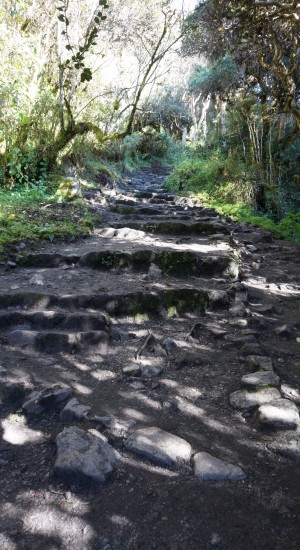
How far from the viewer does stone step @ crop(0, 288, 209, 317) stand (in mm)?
3580

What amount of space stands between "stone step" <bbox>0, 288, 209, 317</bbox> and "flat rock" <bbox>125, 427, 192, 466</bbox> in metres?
1.70

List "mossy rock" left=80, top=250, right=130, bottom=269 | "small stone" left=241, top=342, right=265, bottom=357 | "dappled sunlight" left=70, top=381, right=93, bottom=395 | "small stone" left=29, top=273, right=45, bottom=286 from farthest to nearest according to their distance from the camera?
"mossy rock" left=80, top=250, right=130, bottom=269 → "small stone" left=29, top=273, right=45, bottom=286 → "small stone" left=241, top=342, right=265, bottom=357 → "dappled sunlight" left=70, top=381, right=93, bottom=395

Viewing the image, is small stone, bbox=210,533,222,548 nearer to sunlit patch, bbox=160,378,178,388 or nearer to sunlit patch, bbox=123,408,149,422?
sunlit patch, bbox=123,408,149,422

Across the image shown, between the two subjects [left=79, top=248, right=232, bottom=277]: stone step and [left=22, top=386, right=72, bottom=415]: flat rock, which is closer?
[left=22, top=386, right=72, bottom=415]: flat rock

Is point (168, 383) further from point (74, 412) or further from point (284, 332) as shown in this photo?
point (284, 332)

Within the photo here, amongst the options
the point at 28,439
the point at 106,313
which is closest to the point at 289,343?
the point at 106,313

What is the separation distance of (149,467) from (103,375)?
946 millimetres

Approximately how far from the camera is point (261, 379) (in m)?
2.56

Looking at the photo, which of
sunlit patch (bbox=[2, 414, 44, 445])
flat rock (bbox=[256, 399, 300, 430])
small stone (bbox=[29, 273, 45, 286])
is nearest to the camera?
sunlit patch (bbox=[2, 414, 44, 445])

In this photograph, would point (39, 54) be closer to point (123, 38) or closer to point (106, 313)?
point (123, 38)

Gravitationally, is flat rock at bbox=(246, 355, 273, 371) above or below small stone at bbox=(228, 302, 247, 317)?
below

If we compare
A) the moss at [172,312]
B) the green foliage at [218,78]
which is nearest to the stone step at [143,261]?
the moss at [172,312]

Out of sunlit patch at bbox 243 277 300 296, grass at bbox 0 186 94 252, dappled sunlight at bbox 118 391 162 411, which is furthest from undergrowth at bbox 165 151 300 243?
dappled sunlight at bbox 118 391 162 411

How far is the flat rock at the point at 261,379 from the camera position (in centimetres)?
250
